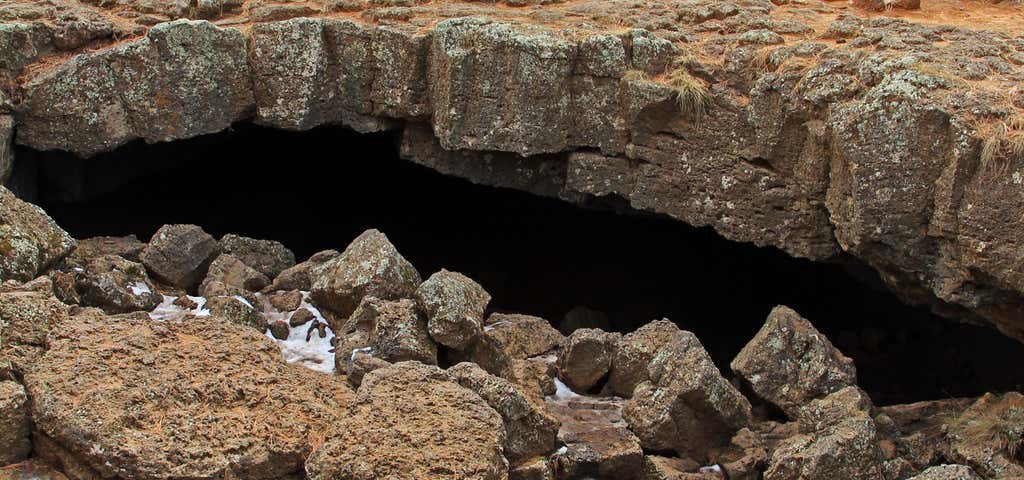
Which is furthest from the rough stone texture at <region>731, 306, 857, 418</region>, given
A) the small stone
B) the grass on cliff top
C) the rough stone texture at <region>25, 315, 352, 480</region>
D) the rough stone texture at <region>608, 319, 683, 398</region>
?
the small stone

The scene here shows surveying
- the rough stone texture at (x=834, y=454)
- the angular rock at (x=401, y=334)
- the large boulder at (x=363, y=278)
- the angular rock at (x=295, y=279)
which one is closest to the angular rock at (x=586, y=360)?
the angular rock at (x=401, y=334)

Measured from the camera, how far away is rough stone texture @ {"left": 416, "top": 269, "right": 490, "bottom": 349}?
8.94 metres

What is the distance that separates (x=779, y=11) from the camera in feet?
39.8

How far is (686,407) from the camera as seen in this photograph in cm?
895

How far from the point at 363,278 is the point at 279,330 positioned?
73cm

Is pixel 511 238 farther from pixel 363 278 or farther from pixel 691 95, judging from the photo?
pixel 363 278

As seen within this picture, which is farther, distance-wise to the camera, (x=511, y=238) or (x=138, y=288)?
(x=511, y=238)

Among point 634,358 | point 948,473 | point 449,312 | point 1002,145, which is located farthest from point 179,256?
point 1002,145

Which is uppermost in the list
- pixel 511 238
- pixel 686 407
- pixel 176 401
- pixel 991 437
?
pixel 176 401

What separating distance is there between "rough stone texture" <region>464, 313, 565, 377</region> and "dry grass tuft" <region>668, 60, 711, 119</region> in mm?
2148

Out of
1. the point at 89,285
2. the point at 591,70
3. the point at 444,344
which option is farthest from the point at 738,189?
the point at 89,285

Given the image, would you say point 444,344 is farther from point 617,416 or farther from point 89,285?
point 89,285

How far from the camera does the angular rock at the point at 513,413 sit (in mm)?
8188

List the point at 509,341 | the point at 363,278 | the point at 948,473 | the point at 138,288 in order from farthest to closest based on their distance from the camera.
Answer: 1. the point at 509,341
2. the point at 138,288
3. the point at 363,278
4. the point at 948,473
